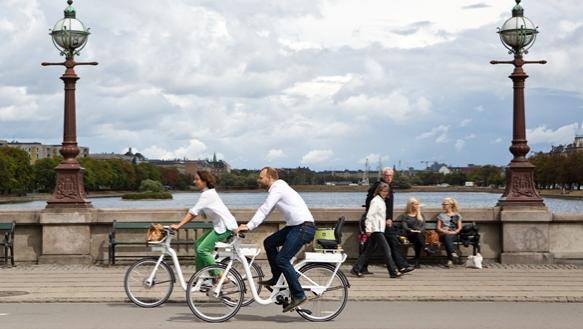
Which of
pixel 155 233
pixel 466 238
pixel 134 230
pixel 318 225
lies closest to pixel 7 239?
pixel 134 230

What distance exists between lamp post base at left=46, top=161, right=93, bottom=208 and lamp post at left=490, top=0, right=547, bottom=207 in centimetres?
728

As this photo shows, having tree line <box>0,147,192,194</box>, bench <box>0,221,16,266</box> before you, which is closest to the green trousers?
bench <box>0,221,16,266</box>

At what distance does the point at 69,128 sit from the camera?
16812mm

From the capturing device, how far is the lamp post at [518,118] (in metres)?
16.6

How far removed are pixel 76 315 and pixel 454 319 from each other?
414 cm

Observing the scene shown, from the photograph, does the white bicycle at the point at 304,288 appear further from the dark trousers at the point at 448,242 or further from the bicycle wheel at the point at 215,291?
the dark trousers at the point at 448,242

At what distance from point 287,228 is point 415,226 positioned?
5556 mm

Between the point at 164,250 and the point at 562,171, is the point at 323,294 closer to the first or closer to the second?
the point at 164,250

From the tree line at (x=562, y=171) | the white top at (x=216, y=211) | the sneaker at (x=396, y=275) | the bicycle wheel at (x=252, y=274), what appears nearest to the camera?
the bicycle wheel at (x=252, y=274)

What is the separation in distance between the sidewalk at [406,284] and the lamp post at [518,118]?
4.90 ft

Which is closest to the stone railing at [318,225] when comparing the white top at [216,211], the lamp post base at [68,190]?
the lamp post base at [68,190]

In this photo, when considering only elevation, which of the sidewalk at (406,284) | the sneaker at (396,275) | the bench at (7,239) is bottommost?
the sidewalk at (406,284)

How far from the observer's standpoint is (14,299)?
11930 mm

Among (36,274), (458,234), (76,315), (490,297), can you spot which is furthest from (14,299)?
(458,234)
